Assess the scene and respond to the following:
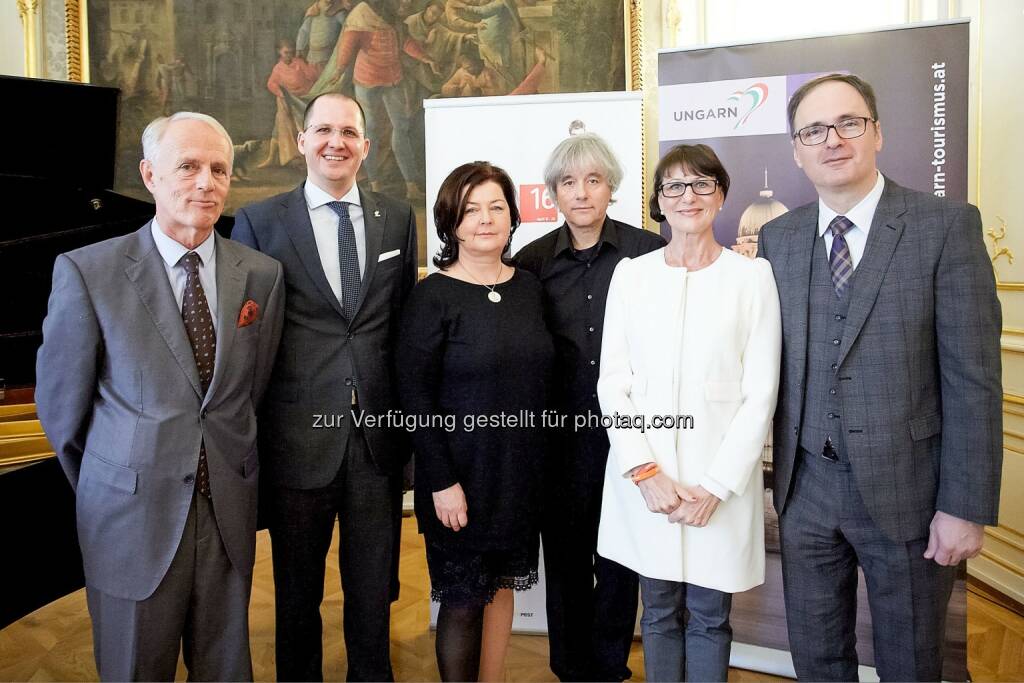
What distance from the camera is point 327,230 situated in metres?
2.32

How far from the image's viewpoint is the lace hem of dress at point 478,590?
2094mm

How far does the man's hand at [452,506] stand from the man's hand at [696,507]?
0.62 m

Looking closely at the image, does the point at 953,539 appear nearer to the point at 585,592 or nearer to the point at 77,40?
the point at 585,592

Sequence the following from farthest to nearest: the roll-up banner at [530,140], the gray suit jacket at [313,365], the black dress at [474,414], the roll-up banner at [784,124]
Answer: the roll-up banner at [530,140] → the roll-up banner at [784,124] → the gray suit jacket at [313,365] → the black dress at [474,414]

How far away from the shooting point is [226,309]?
6.50ft

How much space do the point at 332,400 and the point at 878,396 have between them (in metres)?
1.62

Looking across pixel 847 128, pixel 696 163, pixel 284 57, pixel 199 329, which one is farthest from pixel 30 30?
pixel 847 128

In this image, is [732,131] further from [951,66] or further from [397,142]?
[397,142]

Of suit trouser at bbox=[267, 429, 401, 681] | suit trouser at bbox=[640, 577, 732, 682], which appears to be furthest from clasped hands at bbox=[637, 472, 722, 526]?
suit trouser at bbox=[267, 429, 401, 681]

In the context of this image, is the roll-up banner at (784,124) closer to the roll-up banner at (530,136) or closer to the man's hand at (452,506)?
the roll-up banner at (530,136)

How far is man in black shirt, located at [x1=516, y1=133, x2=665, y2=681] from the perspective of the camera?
7.48 ft

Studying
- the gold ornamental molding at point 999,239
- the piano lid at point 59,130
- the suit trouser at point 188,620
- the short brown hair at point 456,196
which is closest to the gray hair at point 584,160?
the short brown hair at point 456,196

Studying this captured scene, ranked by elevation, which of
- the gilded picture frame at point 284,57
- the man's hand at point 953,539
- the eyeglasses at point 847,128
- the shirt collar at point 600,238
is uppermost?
the gilded picture frame at point 284,57

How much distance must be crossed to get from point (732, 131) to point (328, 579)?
3144 mm
